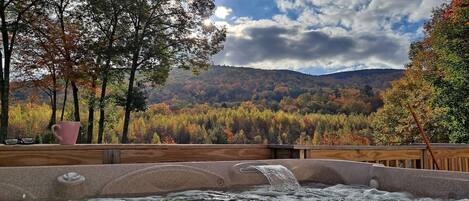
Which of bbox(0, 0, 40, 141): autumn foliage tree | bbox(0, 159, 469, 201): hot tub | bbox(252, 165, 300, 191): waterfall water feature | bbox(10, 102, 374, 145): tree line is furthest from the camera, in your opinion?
bbox(10, 102, 374, 145): tree line

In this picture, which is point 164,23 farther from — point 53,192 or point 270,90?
point 270,90

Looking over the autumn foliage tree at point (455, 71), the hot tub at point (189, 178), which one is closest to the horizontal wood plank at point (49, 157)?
the hot tub at point (189, 178)

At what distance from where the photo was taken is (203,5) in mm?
10516

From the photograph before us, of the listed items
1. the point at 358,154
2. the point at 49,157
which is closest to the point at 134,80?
the point at 49,157

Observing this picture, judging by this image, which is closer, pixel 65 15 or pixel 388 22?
pixel 65 15

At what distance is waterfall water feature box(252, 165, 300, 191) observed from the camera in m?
2.74

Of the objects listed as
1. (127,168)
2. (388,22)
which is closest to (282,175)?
(127,168)

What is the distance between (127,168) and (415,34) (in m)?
13.2

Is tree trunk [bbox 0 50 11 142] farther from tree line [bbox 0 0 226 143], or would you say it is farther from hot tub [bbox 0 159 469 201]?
hot tub [bbox 0 159 469 201]

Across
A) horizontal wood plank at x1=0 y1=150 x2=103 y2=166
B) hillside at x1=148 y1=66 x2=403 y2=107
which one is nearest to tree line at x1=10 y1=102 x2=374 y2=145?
hillside at x1=148 y1=66 x2=403 y2=107

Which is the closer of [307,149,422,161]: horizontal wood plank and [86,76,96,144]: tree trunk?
[307,149,422,161]: horizontal wood plank

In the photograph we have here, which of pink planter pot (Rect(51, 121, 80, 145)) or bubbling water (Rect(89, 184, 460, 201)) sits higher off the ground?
pink planter pot (Rect(51, 121, 80, 145))

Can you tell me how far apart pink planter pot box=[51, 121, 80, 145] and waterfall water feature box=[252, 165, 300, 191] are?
4.45 ft

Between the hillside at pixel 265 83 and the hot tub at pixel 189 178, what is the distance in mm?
14799
